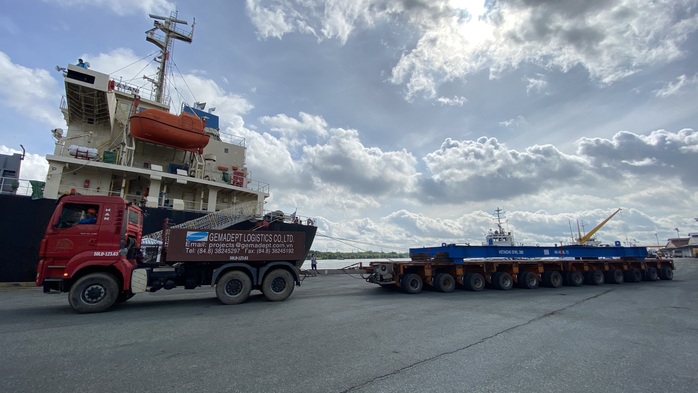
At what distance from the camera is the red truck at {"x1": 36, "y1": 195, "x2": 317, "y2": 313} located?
312 inches

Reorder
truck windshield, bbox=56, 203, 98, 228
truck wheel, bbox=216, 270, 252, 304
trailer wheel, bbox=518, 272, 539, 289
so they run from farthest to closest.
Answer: trailer wheel, bbox=518, 272, 539, 289 < truck wheel, bbox=216, 270, 252, 304 < truck windshield, bbox=56, 203, 98, 228

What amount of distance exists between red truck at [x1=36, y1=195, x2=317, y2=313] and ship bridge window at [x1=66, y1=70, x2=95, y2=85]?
14.3 m

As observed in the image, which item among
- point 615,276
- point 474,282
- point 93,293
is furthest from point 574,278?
point 93,293

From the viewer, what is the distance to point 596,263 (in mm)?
16797

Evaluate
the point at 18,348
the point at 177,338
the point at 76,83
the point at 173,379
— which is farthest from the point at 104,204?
the point at 76,83

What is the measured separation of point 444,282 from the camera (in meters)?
13.0

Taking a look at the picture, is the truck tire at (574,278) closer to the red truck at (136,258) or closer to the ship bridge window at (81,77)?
the red truck at (136,258)

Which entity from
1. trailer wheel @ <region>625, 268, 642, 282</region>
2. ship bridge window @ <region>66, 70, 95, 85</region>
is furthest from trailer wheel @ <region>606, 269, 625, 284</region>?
ship bridge window @ <region>66, 70, 95, 85</region>

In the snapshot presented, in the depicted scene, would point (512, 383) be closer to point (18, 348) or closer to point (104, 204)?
point (18, 348)

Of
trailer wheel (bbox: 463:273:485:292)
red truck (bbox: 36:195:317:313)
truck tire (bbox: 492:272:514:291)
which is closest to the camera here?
red truck (bbox: 36:195:317:313)

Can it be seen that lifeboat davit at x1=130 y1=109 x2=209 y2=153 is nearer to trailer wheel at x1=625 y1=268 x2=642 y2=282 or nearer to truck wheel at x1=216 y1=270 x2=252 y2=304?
truck wheel at x1=216 y1=270 x2=252 y2=304

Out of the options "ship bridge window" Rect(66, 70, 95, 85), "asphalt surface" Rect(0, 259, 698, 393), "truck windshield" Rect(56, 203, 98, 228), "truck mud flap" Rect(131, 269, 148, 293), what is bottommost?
"asphalt surface" Rect(0, 259, 698, 393)

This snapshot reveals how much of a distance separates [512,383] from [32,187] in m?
20.9

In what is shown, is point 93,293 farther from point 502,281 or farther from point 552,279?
point 552,279
